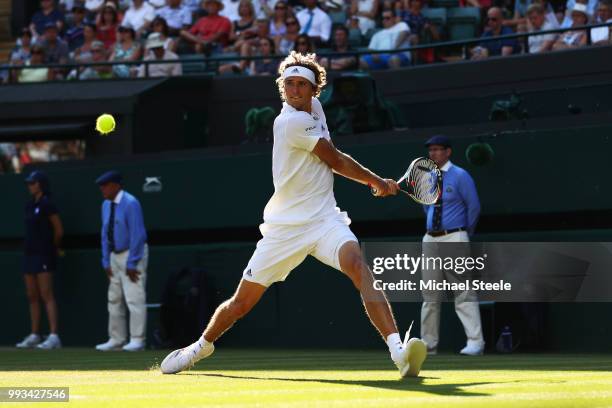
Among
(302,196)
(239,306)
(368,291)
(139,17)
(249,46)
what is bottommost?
(239,306)

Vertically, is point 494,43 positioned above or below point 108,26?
below

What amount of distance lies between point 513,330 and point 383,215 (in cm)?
215

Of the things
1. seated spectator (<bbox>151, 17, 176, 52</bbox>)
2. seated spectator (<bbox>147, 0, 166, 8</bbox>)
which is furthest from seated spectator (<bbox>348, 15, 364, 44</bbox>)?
seated spectator (<bbox>147, 0, 166, 8</bbox>)

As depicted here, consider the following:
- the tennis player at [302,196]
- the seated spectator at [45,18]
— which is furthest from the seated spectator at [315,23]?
the tennis player at [302,196]

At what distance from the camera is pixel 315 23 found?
17.0m

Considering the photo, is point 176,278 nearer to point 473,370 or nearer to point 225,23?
point 225,23

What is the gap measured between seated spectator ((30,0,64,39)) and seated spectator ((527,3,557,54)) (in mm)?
7910

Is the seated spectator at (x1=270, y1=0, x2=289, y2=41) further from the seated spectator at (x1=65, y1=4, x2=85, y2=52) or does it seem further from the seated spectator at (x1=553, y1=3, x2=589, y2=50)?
the seated spectator at (x1=553, y1=3, x2=589, y2=50)

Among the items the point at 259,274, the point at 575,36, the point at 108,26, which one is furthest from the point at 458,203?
the point at 108,26

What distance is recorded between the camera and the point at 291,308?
14352mm

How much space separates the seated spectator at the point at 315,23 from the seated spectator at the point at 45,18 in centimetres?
457

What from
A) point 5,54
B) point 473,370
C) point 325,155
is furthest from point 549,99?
point 5,54

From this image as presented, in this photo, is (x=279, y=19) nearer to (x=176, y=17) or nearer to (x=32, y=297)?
(x=176, y=17)

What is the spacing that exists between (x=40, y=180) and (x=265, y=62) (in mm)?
3257
